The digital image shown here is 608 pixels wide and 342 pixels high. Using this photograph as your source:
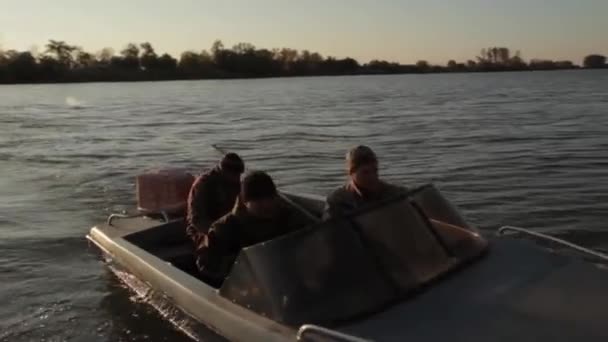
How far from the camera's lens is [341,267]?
14.6ft

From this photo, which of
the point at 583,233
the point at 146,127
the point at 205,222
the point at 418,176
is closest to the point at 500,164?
the point at 418,176

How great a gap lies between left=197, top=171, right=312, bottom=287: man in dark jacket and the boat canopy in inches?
22.1

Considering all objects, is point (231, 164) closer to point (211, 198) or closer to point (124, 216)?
point (211, 198)

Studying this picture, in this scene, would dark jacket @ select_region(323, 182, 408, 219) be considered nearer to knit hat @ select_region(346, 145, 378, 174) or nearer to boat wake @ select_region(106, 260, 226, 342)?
knit hat @ select_region(346, 145, 378, 174)

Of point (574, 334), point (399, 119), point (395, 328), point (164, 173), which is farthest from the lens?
point (399, 119)

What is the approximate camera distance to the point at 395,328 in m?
4.14

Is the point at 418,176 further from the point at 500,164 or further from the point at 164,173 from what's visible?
the point at 164,173

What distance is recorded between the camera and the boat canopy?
4371mm

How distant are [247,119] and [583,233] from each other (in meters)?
23.6

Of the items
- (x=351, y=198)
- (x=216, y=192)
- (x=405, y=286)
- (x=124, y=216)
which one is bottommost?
(x=124, y=216)

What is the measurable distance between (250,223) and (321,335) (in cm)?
146

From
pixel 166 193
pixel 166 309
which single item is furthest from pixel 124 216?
pixel 166 309

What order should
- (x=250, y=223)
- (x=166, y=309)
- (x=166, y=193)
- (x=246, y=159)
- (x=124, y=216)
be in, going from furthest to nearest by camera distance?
(x=246, y=159)
(x=166, y=193)
(x=124, y=216)
(x=166, y=309)
(x=250, y=223)

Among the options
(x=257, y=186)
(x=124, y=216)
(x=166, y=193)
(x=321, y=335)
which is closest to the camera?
(x=321, y=335)
